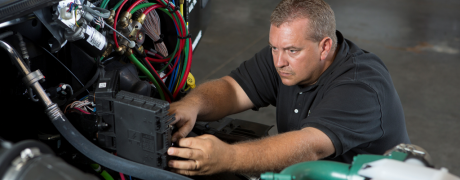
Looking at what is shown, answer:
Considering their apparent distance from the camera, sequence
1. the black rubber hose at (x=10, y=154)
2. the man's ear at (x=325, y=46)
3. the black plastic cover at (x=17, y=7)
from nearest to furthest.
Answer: the black rubber hose at (x=10, y=154)
the black plastic cover at (x=17, y=7)
the man's ear at (x=325, y=46)

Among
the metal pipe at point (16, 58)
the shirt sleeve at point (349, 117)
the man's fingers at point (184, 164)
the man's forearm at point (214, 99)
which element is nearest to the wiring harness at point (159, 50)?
the man's forearm at point (214, 99)

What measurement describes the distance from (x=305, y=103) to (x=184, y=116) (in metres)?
0.42

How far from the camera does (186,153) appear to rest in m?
0.90

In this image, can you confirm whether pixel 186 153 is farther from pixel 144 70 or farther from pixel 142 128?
pixel 144 70

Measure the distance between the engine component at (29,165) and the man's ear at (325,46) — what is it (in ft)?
2.96

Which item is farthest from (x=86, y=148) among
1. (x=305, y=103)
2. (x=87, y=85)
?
(x=305, y=103)

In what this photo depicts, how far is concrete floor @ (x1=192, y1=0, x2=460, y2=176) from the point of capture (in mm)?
2533

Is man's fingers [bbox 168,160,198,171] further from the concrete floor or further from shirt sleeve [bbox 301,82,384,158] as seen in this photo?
the concrete floor

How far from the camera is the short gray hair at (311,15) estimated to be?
1175 mm

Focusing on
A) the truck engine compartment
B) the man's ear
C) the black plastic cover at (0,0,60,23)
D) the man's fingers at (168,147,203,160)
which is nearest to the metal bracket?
the truck engine compartment

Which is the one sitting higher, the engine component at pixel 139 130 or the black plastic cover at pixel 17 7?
the black plastic cover at pixel 17 7

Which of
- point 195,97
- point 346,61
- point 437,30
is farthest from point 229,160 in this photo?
point 437,30

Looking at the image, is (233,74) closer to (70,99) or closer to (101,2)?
(101,2)

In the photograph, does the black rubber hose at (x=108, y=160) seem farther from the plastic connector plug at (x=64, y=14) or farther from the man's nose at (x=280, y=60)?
the man's nose at (x=280, y=60)
